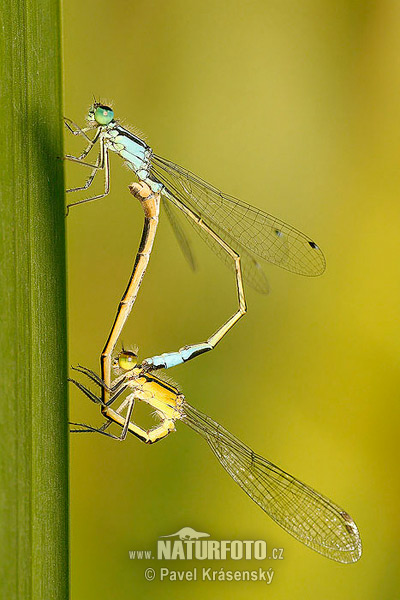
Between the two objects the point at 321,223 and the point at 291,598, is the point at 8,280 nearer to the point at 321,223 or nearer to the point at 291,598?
the point at 321,223

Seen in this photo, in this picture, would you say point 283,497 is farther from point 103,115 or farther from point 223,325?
point 103,115

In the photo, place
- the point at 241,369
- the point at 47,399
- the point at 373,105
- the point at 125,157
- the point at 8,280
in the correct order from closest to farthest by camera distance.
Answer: the point at 8,280
the point at 47,399
the point at 125,157
the point at 241,369
the point at 373,105

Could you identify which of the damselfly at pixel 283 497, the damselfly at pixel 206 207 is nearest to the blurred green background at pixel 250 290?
the damselfly at pixel 206 207

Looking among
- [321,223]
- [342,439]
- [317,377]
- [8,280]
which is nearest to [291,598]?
[342,439]
